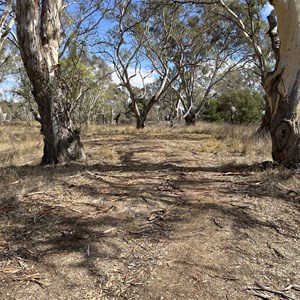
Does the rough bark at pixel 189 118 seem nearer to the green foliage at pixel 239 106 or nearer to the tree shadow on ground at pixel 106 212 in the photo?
the green foliage at pixel 239 106

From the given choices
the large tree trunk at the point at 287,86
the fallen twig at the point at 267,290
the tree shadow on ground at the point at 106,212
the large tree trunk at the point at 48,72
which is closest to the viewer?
the fallen twig at the point at 267,290

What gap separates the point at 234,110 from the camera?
2927cm

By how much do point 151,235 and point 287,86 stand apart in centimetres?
289

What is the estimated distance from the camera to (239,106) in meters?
28.2

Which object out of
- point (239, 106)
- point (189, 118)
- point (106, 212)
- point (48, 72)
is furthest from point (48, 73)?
point (239, 106)

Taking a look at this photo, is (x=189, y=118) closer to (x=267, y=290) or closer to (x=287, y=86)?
(x=287, y=86)

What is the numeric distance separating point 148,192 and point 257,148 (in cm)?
344

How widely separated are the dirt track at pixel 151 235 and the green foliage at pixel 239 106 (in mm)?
24949

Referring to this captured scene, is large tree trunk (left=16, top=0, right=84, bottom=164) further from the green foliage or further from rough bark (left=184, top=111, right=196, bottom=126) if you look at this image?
the green foliage

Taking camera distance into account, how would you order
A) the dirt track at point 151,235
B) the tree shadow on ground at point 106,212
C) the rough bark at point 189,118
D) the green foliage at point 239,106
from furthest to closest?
the green foliage at point 239,106, the rough bark at point 189,118, the tree shadow on ground at point 106,212, the dirt track at point 151,235

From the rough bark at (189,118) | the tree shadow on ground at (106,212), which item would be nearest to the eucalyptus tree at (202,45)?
the rough bark at (189,118)

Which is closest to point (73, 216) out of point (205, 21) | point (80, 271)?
point (80, 271)

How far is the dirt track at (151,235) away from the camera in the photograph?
6.42 ft

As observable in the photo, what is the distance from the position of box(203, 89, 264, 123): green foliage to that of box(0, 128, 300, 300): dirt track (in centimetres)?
2495
